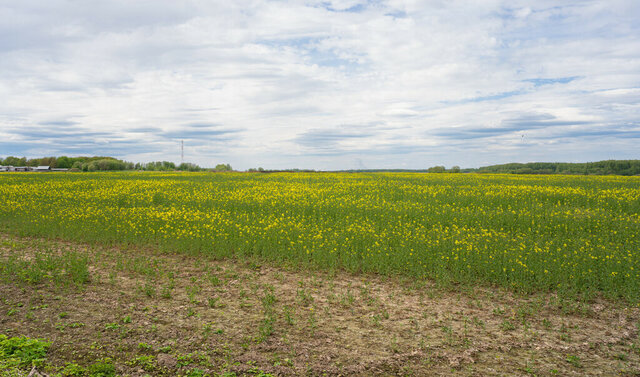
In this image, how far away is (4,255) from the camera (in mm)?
11125

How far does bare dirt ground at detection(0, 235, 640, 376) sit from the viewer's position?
17.2 ft

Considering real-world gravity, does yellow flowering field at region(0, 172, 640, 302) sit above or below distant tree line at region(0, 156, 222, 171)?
below

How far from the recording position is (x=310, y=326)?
643 cm

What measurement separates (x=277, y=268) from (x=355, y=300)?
2968 mm

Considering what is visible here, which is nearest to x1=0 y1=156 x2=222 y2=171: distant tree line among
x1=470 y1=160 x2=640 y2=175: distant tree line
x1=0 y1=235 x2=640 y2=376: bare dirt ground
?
x1=470 y1=160 x2=640 y2=175: distant tree line

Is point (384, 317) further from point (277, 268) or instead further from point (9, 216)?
point (9, 216)

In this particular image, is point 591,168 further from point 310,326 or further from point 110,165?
point 110,165

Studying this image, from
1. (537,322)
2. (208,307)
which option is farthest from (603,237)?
(208,307)

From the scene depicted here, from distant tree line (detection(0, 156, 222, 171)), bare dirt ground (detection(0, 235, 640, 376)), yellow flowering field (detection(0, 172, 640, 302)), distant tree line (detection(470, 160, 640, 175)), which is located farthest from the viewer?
distant tree line (detection(0, 156, 222, 171))

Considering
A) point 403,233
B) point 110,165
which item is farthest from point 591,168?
point 110,165

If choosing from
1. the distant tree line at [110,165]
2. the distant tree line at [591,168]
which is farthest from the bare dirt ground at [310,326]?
the distant tree line at [110,165]

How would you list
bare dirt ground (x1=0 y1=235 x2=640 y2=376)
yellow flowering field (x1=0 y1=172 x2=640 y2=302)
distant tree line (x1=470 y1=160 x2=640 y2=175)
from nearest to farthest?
bare dirt ground (x1=0 y1=235 x2=640 y2=376)
yellow flowering field (x1=0 y1=172 x2=640 y2=302)
distant tree line (x1=470 y1=160 x2=640 y2=175)

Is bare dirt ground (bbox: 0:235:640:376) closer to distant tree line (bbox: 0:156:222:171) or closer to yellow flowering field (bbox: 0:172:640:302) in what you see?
yellow flowering field (bbox: 0:172:640:302)

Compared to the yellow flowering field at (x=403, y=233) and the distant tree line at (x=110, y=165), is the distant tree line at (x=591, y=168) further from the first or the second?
the distant tree line at (x=110, y=165)
